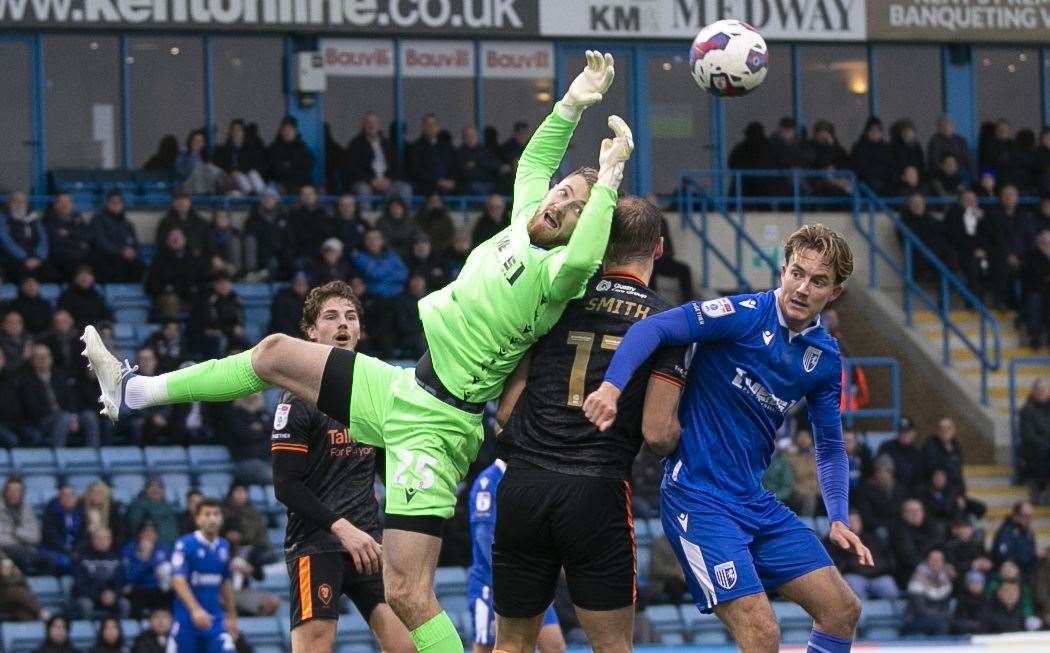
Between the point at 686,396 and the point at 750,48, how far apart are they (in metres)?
3.23

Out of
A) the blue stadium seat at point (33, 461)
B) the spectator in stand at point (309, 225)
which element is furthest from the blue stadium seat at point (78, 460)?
the spectator in stand at point (309, 225)

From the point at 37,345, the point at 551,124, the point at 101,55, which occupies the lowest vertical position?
the point at 37,345

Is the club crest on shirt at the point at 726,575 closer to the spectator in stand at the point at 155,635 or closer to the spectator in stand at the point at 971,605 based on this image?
the spectator in stand at the point at 155,635

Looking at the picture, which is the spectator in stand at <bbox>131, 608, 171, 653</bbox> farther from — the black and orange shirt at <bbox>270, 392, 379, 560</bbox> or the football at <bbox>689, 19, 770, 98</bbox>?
the football at <bbox>689, 19, 770, 98</bbox>

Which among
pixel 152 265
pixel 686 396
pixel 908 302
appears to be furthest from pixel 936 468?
pixel 686 396

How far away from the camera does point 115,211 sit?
2061 cm

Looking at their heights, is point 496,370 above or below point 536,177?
below

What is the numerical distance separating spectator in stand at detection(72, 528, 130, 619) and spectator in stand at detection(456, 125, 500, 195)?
8.45 meters

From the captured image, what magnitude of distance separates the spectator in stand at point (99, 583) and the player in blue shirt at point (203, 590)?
157 centimetres

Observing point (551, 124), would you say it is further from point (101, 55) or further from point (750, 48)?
point (101, 55)

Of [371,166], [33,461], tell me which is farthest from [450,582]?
[371,166]

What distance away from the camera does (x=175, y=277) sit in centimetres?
2050

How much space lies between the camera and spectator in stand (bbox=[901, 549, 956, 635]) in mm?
18578

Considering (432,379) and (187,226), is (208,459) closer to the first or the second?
(187,226)
